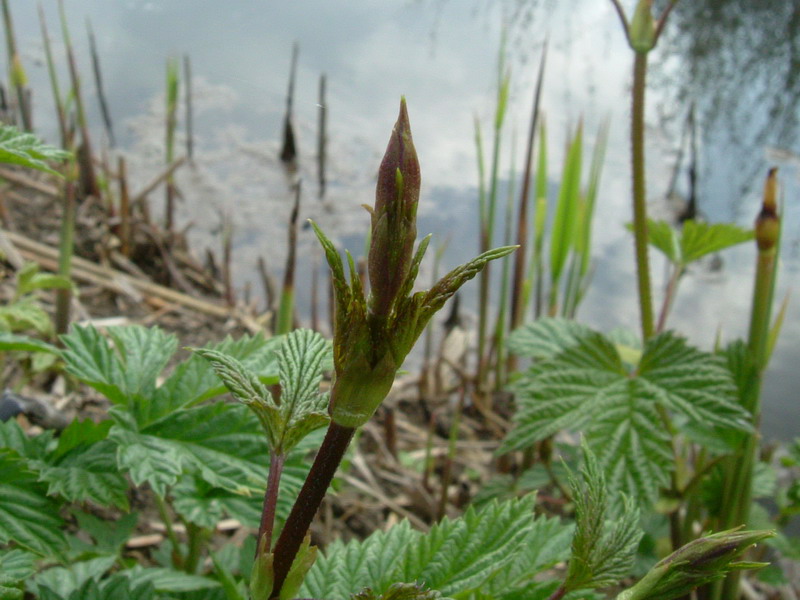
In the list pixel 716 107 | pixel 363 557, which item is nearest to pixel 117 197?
pixel 363 557

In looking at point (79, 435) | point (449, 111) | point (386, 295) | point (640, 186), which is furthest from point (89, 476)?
point (449, 111)

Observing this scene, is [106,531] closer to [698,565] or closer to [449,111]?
[698,565]

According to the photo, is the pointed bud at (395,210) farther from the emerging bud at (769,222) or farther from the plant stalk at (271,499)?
the emerging bud at (769,222)

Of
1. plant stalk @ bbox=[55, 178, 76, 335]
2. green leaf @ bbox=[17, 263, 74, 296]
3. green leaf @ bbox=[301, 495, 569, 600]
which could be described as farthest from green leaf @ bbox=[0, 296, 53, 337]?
green leaf @ bbox=[301, 495, 569, 600]

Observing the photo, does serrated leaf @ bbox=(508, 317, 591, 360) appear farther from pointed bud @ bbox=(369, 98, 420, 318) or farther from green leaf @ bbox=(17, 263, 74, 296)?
pointed bud @ bbox=(369, 98, 420, 318)

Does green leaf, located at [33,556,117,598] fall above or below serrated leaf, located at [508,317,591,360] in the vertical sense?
below

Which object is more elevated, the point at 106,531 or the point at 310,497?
the point at 310,497
